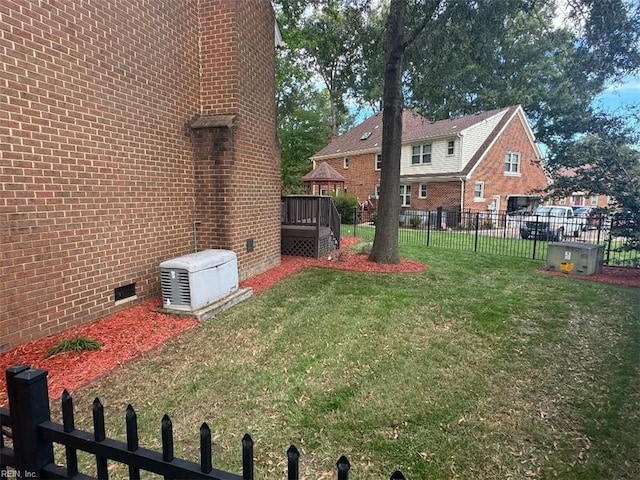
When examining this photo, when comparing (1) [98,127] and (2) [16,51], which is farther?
(1) [98,127]

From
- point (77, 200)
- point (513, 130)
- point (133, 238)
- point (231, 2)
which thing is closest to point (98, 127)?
point (77, 200)

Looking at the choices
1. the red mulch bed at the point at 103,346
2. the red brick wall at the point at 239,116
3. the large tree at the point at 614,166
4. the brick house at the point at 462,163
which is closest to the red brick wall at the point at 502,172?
the brick house at the point at 462,163

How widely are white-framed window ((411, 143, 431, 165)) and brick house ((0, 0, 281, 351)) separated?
1838 centimetres

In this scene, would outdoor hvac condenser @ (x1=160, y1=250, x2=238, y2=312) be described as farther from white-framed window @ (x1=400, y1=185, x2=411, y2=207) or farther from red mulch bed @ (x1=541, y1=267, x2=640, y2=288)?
white-framed window @ (x1=400, y1=185, x2=411, y2=207)

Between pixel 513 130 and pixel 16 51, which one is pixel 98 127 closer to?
pixel 16 51

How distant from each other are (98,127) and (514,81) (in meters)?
31.7

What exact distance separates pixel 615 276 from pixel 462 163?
15.1m

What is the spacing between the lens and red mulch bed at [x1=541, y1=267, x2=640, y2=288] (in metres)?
8.20

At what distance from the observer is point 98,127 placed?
4.95m

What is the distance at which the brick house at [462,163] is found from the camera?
2295 centimetres

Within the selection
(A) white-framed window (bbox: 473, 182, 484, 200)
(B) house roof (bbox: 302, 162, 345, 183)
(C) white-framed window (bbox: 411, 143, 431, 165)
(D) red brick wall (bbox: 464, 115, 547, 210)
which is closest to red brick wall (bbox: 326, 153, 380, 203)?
(C) white-framed window (bbox: 411, 143, 431, 165)

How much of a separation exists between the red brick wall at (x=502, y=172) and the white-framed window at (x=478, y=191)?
0.27m

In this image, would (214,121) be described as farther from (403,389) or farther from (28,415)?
(28,415)

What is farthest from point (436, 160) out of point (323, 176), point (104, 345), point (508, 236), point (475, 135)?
point (104, 345)
